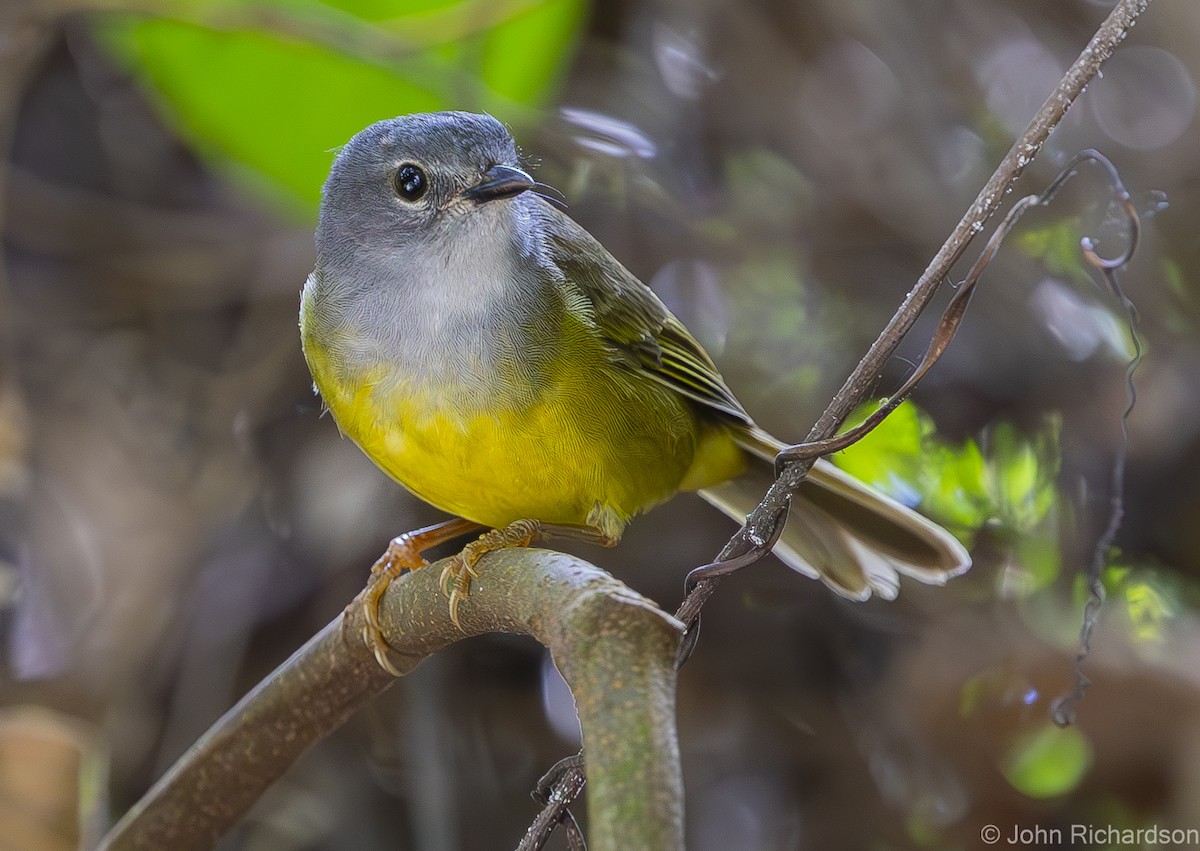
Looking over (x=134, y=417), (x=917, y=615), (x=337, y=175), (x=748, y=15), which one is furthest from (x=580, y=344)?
(x=748, y=15)

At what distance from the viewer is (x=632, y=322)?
3.04m

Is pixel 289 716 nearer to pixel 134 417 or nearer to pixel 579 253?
pixel 579 253

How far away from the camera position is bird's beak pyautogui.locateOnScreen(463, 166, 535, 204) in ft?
8.78

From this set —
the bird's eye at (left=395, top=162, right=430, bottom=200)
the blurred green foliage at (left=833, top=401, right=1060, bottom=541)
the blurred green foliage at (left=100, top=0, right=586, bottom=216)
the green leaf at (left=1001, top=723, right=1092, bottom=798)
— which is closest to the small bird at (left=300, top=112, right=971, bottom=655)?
the bird's eye at (left=395, top=162, right=430, bottom=200)

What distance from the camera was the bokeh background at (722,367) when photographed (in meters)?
3.97

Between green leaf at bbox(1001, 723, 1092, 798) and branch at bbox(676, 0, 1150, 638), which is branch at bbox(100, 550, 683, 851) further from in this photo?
green leaf at bbox(1001, 723, 1092, 798)

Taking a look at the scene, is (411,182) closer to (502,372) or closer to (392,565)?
(502,372)

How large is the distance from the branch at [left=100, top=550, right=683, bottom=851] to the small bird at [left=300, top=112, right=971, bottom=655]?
10 cm

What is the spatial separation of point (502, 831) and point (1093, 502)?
7.82ft

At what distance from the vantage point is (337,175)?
9.75 ft

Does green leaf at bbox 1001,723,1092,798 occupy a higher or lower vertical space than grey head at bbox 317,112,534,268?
lower

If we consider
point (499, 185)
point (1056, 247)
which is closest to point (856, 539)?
point (499, 185)

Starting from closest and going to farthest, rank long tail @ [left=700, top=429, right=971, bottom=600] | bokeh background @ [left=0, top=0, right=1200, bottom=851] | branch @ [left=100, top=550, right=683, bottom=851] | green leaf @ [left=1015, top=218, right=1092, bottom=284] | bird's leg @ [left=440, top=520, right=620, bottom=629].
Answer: branch @ [left=100, top=550, right=683, bottom=851]
bird's leg @ [left=440, top=520, right=620, bottom=629]
long tail @ [left=700, top=429, right=971, bottom=600]
bokeh background @ [left=0, top=0, right=1200, bottom=851]
green leaf @ [left=1015, top=218, right=1092, bottom=284]

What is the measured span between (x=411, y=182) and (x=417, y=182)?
1cm
